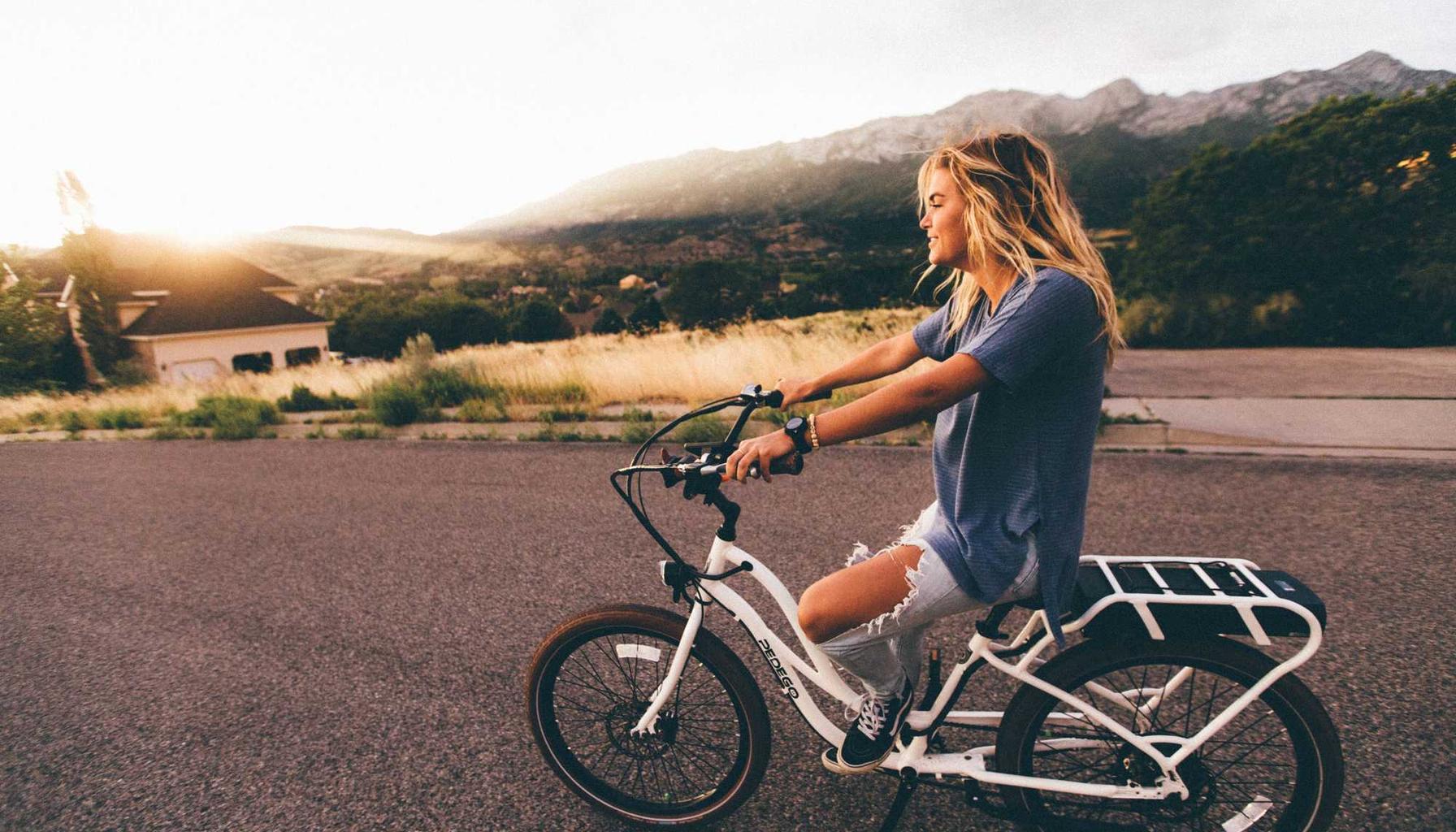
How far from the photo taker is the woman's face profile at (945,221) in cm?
180

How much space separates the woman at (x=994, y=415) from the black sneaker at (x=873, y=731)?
196mm

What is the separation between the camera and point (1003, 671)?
2.08 m

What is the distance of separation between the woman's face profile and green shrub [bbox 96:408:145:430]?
14955 mm

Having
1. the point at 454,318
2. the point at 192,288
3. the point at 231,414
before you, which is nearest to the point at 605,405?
the point at 231,414

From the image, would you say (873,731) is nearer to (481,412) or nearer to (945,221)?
A: (945,221)

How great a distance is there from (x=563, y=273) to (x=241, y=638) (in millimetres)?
59177

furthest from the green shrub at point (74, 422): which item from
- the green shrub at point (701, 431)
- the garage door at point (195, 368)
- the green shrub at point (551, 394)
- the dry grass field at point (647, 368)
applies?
the garage door at point (195, 368)

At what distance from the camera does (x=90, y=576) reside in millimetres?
4895

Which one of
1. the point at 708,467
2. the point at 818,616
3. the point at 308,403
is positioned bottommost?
the point at 308,403

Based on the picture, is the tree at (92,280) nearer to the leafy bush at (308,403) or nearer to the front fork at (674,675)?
the leafy bush at (308,403)

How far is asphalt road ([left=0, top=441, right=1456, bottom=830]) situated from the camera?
2518mm

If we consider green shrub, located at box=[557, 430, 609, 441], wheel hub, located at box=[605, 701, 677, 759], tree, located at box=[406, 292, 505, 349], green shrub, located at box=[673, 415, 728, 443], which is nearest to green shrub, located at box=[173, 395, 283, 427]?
green shrub, located at box=[557, 430, 609, 441]

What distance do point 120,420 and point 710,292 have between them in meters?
16.8

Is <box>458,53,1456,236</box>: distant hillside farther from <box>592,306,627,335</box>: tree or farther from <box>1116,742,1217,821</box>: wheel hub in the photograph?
<box>592,306,627,335</box>: tree
